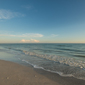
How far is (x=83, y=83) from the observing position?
3.88m

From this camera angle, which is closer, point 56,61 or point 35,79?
point 35,79

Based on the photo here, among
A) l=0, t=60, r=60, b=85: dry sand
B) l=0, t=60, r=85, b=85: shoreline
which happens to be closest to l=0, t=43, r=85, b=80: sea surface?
l=0, t=60, r=85, b=85: shoreline

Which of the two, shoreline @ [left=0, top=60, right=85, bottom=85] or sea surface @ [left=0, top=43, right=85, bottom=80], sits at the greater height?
shoreline @ [left=0, top=60, right=85, bottom=85]

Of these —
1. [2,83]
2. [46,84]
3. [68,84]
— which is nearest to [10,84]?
[2,83]

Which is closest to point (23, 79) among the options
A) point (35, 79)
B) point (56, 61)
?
point (35, 79)

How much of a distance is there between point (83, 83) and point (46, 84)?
2.21 metres

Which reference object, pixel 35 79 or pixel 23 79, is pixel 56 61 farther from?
pixel 23 79

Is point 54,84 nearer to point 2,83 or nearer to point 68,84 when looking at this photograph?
point 68,84

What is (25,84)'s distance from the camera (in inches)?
144

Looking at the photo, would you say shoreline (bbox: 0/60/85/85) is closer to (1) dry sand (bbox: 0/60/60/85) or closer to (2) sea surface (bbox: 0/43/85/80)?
(1) dry sand (bbox: 0/60/60/85)

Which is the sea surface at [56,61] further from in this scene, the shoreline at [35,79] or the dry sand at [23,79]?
the dry sand at [23,79]

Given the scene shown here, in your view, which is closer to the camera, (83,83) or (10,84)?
(10,84)

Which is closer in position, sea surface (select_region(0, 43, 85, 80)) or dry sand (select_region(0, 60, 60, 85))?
dry sand (select_region(0, 60, 60, 85))

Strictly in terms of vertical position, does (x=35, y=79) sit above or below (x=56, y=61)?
above
